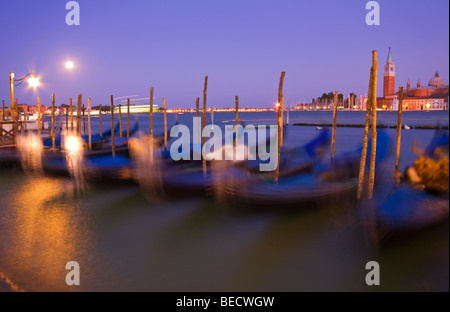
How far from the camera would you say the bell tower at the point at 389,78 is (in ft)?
521

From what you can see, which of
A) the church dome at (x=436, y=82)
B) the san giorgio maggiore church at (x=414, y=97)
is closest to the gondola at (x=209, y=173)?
the san giorgio maggiore church at (x=414, y=97)

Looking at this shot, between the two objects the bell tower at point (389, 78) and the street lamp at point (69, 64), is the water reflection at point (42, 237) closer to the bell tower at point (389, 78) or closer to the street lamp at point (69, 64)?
the street lamp at point (69, 64)

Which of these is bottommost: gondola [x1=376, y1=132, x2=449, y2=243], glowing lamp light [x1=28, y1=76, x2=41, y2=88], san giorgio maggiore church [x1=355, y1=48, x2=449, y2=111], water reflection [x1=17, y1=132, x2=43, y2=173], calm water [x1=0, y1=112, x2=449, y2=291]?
calm water [x1=0, y1=112, x2=449, y2=291]

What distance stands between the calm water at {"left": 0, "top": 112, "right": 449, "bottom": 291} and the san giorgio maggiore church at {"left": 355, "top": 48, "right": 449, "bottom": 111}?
136119mm

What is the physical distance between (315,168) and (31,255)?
1155cm

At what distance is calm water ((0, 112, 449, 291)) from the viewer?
5984mm

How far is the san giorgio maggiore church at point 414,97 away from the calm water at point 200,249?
136119mm

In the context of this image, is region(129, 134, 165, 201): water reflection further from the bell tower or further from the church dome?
the church dome

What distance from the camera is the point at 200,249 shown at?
7254 millimetres

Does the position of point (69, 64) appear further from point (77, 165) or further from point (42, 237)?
point (42, 237)

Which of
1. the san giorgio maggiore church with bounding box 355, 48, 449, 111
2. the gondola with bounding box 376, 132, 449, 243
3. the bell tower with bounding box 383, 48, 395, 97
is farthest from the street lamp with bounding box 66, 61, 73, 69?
the bell tower with bounding box 383, 48, 395, 97

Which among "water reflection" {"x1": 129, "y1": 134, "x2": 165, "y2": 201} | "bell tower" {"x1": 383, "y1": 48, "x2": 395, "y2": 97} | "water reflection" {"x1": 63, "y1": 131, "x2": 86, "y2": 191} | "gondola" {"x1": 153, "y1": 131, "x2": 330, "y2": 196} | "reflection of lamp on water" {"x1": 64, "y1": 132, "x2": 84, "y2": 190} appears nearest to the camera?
"water reflection" {"x1": 129, "y1": 134, "x2": 165, "y2": 201}

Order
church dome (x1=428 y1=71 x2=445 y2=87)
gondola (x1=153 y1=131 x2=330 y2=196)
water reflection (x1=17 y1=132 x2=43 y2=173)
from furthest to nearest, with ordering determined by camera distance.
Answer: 1. church dome (x1=428 y1=71 x2=445 y2=87)
2. water reflection (x1=17 y1=132 x2=43 y2=173)
3. gondola (x1=153 y1=131 x2=330 y2=196)

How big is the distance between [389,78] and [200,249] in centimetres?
17233
